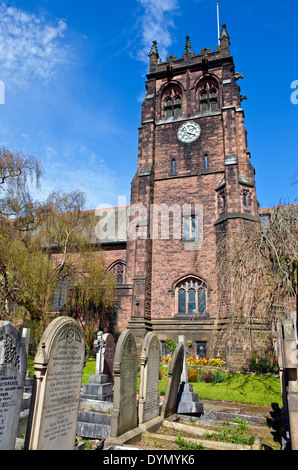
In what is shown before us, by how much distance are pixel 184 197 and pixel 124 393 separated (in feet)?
54.0

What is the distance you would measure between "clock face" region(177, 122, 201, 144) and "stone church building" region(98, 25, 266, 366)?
0.07 metres

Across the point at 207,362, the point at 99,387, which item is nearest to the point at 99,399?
the point at 99,387

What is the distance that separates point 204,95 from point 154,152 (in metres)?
5.74

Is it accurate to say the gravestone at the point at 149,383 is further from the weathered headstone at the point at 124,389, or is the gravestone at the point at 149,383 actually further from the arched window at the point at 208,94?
the arched window at the point at 208,94

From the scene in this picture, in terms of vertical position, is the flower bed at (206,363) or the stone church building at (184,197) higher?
the stone church building at (184,197)

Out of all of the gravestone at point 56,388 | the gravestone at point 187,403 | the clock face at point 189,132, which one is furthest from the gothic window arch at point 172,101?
the gravestone at point 56,388

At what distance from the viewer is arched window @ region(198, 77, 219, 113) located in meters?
23.4

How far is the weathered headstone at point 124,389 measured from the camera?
5.80 meters

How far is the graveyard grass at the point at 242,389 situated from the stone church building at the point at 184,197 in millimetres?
4481

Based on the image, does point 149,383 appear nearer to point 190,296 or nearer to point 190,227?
point 190,296

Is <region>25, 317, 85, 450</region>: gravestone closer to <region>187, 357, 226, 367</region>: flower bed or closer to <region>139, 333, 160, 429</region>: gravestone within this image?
<region>139, 333, 160, 429</region>: gravestone

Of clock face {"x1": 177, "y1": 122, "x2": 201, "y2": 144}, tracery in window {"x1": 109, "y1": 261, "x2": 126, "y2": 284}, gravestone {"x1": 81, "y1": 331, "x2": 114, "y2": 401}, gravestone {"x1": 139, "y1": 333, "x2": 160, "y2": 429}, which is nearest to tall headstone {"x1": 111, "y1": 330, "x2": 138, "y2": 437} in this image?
gravestone {"x1": 139, "y1": 333, "x2": 160, "y2": 429}

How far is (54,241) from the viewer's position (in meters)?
20.0
